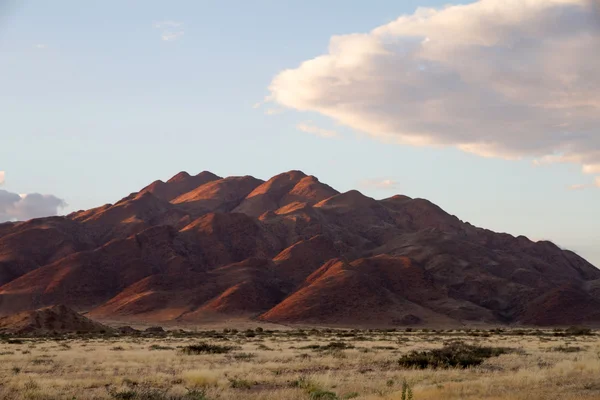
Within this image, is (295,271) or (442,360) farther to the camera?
(295,271)

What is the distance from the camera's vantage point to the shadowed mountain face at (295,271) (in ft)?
384

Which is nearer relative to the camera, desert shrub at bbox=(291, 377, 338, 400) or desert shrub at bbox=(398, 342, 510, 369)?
desert shrub at bbox=(291, 377, 338, 400)

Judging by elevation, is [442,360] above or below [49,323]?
above

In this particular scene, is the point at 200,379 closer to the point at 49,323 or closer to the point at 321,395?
the point at 321,395

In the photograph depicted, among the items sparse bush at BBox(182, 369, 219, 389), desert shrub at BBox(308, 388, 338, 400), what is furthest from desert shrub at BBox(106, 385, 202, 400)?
desert shrub at BBox(308, 388, 338, 400)

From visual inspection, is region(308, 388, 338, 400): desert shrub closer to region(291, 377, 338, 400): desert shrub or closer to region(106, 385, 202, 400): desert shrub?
region(291, 377, 338, 400): desert shrub

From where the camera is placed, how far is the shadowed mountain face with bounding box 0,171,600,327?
117188 millimetres

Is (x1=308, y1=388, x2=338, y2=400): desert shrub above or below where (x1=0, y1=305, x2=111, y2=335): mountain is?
above

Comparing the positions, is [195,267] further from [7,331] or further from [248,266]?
[7,331]

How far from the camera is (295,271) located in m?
144

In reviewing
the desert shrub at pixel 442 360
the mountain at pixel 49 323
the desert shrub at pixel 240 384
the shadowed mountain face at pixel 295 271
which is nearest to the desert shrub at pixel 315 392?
the desert shrub at pixel 240 384

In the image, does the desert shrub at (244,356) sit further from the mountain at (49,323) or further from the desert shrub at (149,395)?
the mountain at (49,323)

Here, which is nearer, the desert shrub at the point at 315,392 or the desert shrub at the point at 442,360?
the desert shrub at the point at 315,392

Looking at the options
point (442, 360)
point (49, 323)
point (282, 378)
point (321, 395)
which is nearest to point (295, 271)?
point (49, 323)
